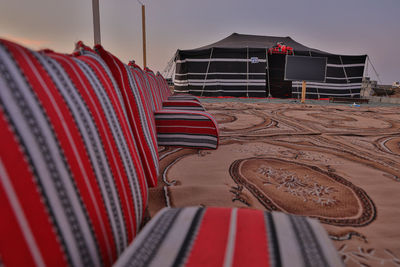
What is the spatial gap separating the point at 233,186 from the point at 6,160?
1.18 m

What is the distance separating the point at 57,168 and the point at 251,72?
7.96m

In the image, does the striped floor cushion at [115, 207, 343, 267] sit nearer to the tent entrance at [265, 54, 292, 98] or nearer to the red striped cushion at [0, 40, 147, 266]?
the red striped cushion at [0, 40, 147, 266]

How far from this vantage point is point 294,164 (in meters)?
1.71

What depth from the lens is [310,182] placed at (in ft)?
4.70

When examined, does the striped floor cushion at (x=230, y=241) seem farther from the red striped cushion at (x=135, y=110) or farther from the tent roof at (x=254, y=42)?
the tent roof at (x=254, y=42)

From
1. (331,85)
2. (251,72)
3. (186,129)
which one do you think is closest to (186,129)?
(186,129)

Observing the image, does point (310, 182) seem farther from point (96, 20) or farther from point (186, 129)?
point (96, 20)

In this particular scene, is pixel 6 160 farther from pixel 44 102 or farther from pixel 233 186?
pixel 233 186

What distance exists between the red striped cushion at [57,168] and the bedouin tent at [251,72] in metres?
7.48

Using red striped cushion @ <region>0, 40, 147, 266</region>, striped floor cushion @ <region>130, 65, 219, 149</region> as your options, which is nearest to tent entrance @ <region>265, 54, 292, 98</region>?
striped floor cushion @ <region>130, 65, 219, 149</region>

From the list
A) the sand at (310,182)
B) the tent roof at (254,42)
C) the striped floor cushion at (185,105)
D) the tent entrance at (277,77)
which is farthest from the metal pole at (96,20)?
the tent entrance at (277,77)

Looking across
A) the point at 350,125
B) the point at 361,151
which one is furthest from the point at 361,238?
the point at 350,125

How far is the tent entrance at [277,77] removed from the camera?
8.23 m

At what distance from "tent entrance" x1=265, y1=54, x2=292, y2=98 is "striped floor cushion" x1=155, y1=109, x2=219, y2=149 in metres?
6.94
